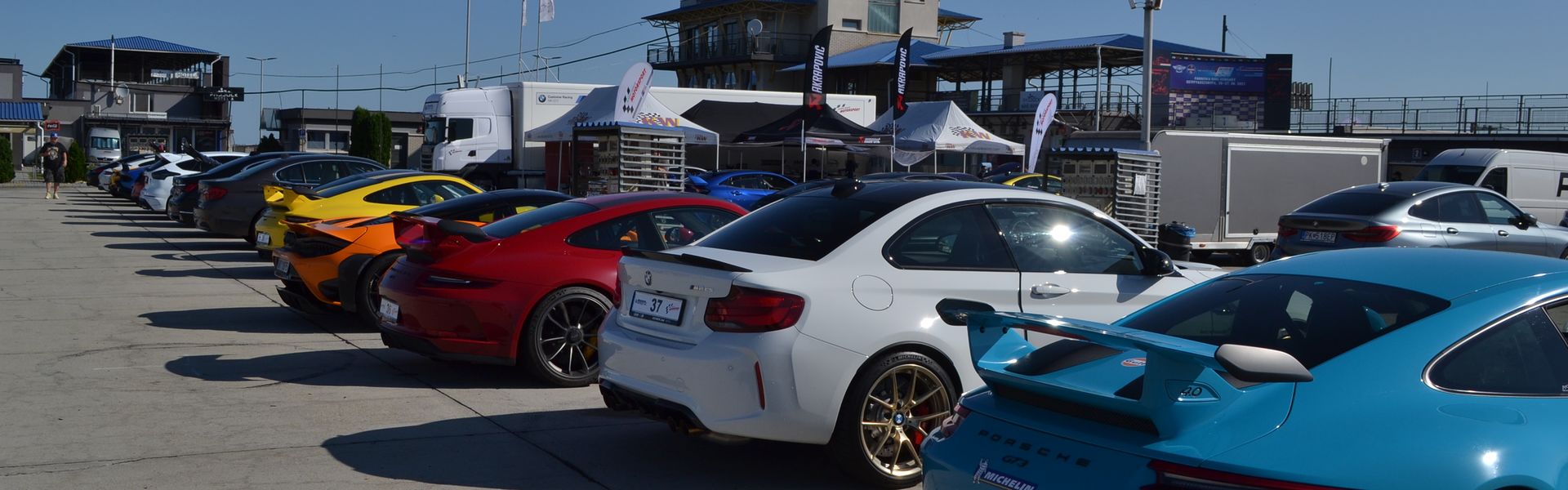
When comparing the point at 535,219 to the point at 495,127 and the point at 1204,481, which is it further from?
the point at 495,127

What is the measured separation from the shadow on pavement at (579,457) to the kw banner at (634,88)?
541 inches

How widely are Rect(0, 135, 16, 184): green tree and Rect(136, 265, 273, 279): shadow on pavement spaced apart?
3650 cm

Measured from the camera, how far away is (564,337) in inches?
322

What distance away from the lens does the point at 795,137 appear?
94.1ft

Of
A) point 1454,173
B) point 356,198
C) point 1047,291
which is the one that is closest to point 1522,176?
point 1454,173

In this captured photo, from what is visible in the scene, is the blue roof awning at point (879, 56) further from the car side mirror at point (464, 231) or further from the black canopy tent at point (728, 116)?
the car side mirror at point (464, 231)

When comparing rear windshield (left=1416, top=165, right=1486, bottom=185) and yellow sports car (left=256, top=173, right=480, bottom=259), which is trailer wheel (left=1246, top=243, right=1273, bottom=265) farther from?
yellow sports car (left=256, top=173, right=480, bottom=259)

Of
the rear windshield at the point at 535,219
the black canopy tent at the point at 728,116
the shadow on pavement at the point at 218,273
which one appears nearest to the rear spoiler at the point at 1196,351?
the rear windshield at the point at 535,219

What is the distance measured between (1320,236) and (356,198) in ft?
35.0

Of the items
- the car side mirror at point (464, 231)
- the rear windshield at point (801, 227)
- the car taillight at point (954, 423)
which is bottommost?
the car taillight at point (954, 423)

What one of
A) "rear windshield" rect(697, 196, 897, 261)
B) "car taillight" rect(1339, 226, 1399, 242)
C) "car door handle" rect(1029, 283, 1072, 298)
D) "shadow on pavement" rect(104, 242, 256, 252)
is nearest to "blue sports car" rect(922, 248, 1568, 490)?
"rear windshield" rect(697, 196, 897, 261)

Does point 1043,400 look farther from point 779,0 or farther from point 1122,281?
point 779,0

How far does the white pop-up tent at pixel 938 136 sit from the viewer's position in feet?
106

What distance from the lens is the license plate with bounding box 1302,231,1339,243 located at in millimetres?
14156
